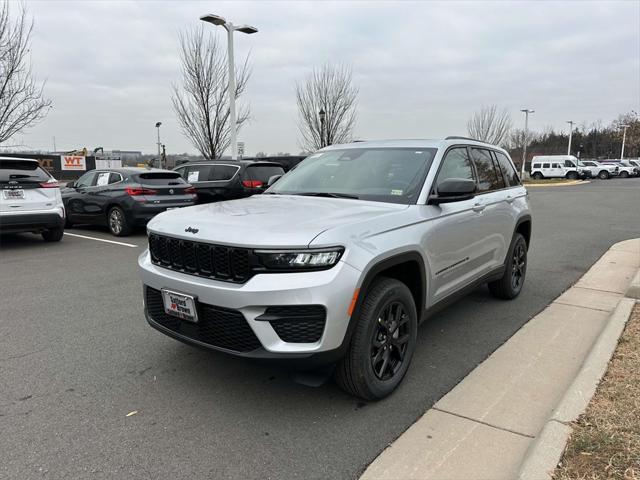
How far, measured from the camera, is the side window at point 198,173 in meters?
12.5

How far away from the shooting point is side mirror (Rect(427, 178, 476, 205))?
367cm

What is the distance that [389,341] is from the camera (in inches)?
131

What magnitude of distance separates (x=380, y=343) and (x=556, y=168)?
5061cm

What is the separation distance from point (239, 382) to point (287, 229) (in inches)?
53.4

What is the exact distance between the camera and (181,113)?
2264 cm

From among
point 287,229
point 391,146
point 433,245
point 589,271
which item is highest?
point 391,146

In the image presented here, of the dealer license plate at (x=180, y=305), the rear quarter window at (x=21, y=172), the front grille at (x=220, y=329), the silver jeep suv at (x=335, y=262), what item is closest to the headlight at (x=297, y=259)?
the silver jeep suv at (x=335, y=262)

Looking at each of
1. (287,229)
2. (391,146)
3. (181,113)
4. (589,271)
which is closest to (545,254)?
(589,271)

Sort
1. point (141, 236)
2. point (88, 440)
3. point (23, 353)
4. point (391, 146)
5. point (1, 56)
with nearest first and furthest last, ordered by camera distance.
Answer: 1. point (88, 440)
2. point (23, 353)
3. point (391, 146)
4. point (141, 236)
5. point (1, 56)

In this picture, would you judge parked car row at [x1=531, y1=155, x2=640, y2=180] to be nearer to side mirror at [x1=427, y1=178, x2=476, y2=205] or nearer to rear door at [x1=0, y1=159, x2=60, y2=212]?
rear door at [x1=0, y1=159, x2=60, y2=212]

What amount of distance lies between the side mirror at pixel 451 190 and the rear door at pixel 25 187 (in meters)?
Answer: 8.01

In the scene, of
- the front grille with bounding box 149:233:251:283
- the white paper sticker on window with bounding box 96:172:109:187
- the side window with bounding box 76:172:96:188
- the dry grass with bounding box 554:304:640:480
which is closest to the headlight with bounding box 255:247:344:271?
the front grille with bounding box 149:233:251:283

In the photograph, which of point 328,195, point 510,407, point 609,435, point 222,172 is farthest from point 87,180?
point 609,435

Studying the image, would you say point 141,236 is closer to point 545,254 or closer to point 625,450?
point 545,254
